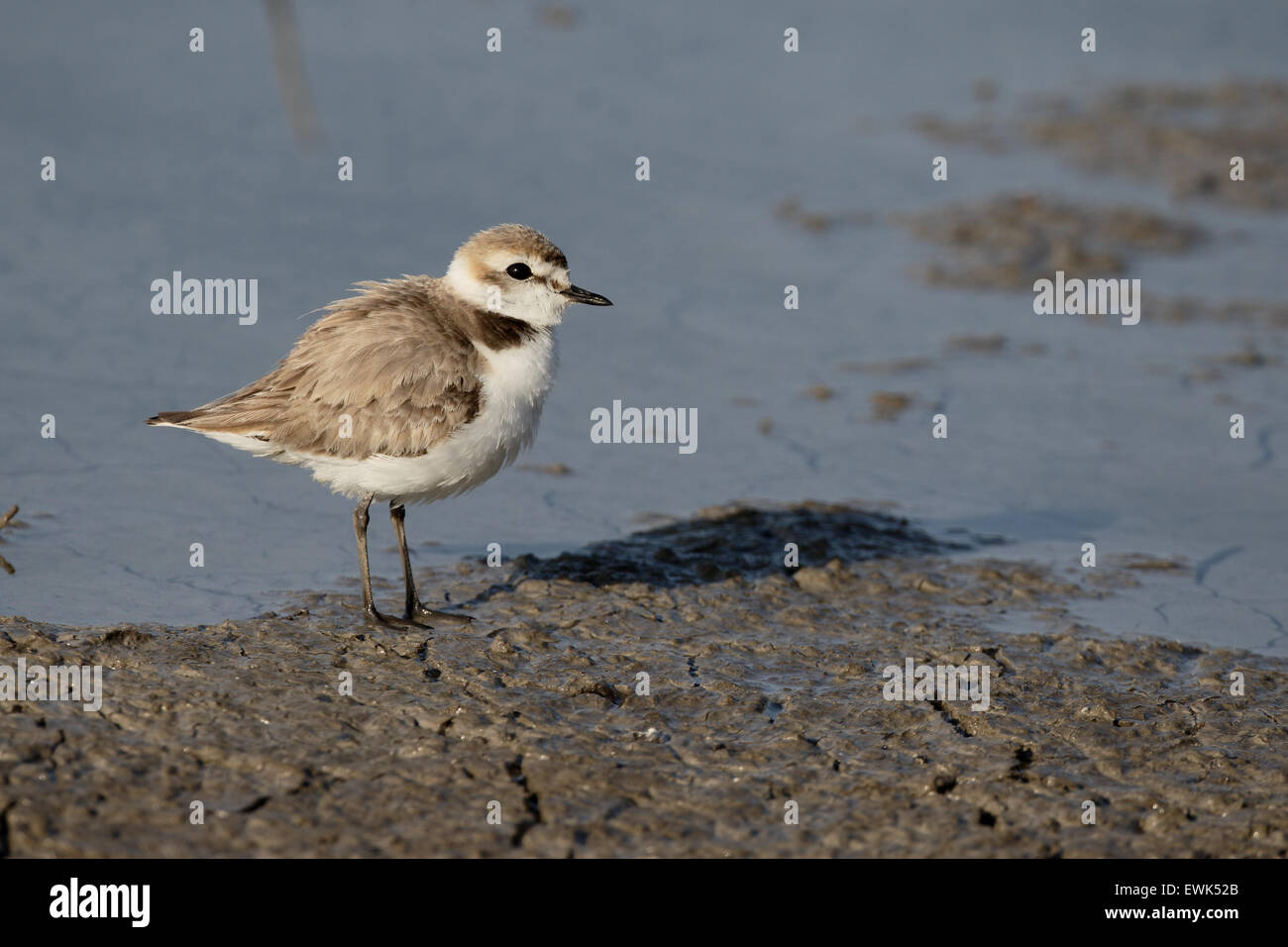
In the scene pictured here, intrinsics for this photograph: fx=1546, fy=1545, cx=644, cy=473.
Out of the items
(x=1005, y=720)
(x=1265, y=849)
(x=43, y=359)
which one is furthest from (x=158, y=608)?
(x=1265, y=849)

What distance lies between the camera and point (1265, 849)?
5.55m

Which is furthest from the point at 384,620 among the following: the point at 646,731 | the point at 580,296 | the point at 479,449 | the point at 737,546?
the point at 737,546

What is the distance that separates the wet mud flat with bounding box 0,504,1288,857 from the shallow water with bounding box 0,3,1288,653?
24.0 inches

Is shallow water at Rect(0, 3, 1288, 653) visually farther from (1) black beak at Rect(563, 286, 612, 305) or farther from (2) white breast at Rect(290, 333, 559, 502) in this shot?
(1) black beak at Rect(563, 286, 612, 305)

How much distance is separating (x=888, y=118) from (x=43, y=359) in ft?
28.0

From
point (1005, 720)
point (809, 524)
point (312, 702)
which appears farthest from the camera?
point (809, 524)

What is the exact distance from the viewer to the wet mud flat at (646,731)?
5.33 m

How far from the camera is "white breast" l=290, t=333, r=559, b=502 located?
704cm

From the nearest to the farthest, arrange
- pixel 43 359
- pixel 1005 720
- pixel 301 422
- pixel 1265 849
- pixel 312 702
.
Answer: pixel 1265 849, pixel 312 702, pixel 1005 720, pixel 301 422, pixel 43 359

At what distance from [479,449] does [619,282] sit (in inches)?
186

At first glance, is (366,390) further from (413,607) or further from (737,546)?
(737,546)

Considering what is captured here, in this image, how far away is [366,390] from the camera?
7039 mm

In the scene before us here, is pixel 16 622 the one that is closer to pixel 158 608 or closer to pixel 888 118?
pixel 158 608

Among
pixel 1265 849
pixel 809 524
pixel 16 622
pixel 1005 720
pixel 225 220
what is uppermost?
pixel 225 220
